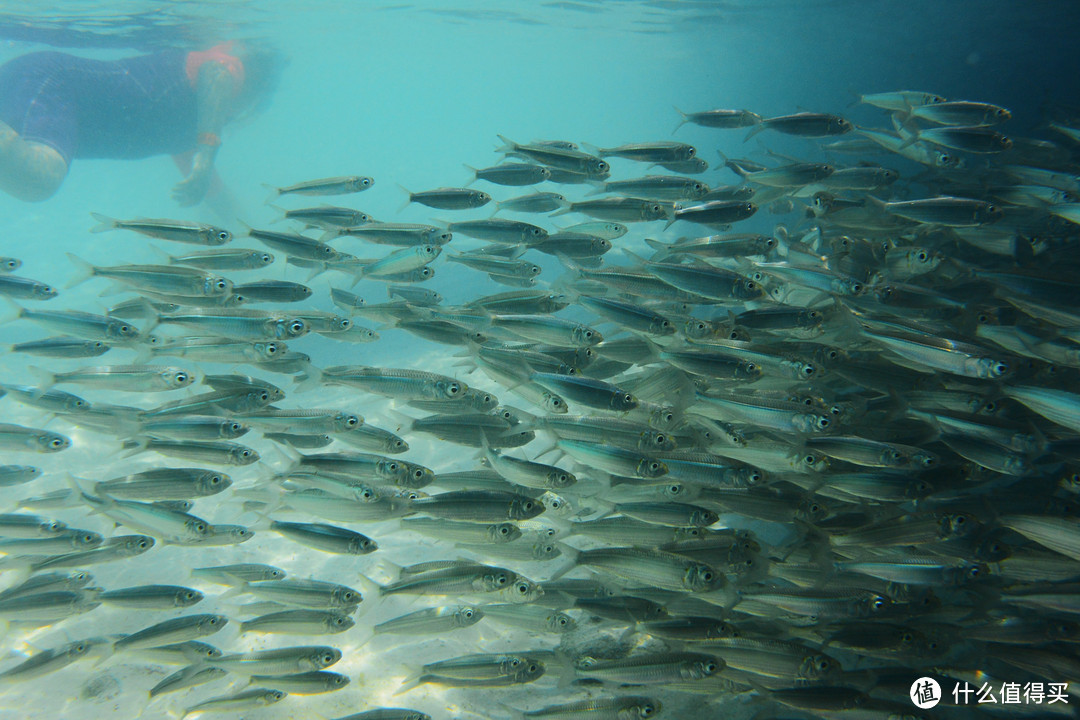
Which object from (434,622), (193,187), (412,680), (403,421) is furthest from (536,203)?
(193,187)

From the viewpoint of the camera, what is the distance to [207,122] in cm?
1822

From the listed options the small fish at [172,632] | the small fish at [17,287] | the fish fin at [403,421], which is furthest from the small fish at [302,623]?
the small fish at [17,287]

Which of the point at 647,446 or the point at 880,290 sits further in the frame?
the point at 880,290

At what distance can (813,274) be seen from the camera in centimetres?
384

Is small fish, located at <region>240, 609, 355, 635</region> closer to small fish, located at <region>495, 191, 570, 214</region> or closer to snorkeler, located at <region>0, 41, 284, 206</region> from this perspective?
small fish, located at <region>495, 191, 570, 214</region>

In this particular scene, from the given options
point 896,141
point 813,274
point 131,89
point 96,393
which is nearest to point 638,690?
point 813,274

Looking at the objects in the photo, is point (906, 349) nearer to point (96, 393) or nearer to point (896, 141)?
point (896, 141)

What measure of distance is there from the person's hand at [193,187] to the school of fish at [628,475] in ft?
48.7

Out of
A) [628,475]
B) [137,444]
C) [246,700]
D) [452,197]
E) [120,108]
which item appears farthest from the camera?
[120,108]

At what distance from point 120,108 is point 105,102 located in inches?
16.5

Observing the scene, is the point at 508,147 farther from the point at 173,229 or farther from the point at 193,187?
the point at 193,187

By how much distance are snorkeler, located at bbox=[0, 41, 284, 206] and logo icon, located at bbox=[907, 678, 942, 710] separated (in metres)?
18.6

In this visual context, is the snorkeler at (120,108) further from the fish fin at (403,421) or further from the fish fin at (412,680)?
the fish fin at (412,680)

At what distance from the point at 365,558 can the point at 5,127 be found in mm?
14859
